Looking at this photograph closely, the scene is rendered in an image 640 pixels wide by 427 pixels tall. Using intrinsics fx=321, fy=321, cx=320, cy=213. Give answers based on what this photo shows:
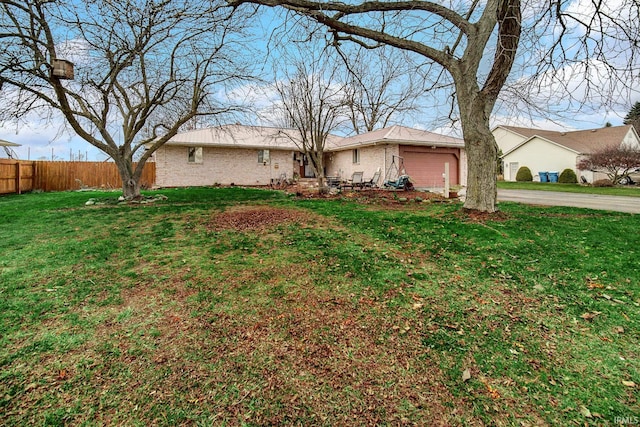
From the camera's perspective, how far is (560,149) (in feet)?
89.3

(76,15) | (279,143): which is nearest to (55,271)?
(76,15)

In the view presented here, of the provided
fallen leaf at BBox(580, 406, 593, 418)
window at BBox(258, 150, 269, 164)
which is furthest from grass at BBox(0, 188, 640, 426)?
window at BBox(258, 150, 269, 164)

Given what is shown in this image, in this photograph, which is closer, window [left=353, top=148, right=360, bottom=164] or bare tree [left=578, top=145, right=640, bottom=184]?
window [left=353, top=148, right=360, bottom=164]

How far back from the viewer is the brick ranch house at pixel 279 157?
58.4 ft

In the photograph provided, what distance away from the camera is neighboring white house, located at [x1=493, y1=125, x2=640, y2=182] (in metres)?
26.3

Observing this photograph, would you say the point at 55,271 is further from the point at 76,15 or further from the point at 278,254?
the point at 76,15

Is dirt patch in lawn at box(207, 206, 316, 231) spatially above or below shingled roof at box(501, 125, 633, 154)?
below

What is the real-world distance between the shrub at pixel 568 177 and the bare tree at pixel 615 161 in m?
2.77

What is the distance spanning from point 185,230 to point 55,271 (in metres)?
2.23

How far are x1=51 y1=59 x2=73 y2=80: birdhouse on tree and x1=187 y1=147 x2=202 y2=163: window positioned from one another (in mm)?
10807

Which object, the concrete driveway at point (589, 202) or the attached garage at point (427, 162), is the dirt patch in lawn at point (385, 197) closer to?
the concrete driveway at point (589, 202)

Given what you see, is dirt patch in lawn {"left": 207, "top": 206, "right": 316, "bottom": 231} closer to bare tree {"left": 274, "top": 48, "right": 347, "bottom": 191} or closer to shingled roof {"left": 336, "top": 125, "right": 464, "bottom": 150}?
bare tree {"left": 274, "top": 48, "right": 347, "bottom": 191}

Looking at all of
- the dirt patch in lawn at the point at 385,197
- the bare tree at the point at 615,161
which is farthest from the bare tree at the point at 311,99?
the bare tree at the point at 615,161

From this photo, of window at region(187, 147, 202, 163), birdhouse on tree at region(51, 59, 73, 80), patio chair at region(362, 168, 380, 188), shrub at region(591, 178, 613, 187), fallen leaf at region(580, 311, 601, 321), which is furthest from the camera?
shrub at region(591, 178, 613, 187)
